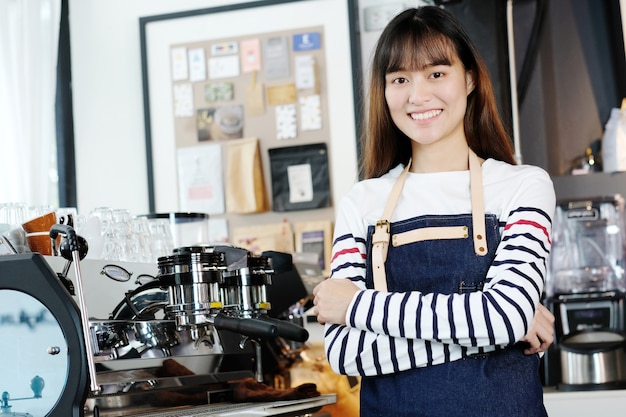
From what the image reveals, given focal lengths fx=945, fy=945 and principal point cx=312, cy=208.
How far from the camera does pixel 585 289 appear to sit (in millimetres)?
2945

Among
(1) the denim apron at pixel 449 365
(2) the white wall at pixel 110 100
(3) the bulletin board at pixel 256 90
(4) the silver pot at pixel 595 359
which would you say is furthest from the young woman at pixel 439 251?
(2) the white wall at pixel 110 100

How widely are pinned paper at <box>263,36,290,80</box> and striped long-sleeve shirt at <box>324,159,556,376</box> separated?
204cm

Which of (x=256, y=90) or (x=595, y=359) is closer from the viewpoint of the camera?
(x=595, y=359)

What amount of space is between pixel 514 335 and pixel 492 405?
12 centimetres

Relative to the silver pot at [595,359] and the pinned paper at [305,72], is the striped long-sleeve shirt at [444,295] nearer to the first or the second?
the silver pot at [595,359]

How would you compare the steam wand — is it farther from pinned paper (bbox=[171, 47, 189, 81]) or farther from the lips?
pinned paper (bbox=[171, 47, 189, 81])

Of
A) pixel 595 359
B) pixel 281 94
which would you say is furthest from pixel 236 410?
pixel 281 94

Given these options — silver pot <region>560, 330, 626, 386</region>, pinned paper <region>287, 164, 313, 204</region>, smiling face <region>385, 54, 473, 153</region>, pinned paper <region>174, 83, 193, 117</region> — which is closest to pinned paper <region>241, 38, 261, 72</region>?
pinned paper <region>174, 83, 193, 117</region>

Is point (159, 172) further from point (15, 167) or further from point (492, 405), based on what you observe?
point (492, 405)

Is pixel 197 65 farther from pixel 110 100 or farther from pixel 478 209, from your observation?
pixel 478 209

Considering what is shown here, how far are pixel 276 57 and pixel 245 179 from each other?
46cm

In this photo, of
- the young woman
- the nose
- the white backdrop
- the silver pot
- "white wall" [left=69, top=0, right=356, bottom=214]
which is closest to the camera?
the young woman

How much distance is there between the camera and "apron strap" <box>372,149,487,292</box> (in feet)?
4.41

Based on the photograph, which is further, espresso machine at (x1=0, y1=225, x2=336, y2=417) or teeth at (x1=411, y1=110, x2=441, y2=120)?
teeth at (x1=411, y1=110, x2=441, y2=120)
